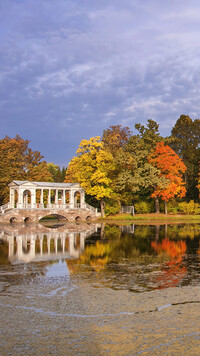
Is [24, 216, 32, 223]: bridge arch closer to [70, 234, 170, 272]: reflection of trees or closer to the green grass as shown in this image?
the green grass

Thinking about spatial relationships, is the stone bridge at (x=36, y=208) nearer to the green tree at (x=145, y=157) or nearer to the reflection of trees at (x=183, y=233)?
the green tree at (x=145, y=157)

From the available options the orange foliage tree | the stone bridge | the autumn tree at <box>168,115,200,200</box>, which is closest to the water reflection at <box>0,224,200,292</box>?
the stone bridge

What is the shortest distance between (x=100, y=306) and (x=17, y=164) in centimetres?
5777

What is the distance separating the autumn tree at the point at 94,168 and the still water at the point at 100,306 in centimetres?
3682

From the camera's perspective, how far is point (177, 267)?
15.1m

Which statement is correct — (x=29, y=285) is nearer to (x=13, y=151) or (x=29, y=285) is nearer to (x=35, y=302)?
(x=35, y=302)

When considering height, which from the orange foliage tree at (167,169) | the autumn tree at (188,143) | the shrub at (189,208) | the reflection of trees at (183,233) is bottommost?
the reflection of trees at (183,233)

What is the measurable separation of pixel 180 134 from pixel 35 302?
6640 cm

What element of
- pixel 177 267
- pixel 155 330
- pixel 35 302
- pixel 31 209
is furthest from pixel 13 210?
pixel 155 330

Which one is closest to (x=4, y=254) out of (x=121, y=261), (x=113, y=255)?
(x=113, y=255)

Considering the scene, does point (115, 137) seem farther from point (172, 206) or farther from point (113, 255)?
point (113, 255)

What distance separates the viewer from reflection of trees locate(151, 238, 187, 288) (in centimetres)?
1235

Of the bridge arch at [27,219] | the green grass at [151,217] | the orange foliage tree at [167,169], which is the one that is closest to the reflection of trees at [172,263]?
the green grass at [151,217]

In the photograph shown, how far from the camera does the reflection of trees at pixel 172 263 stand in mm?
12350
